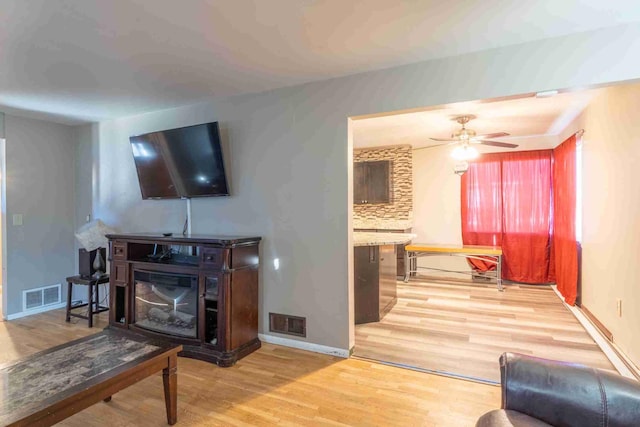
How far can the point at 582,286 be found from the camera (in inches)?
156

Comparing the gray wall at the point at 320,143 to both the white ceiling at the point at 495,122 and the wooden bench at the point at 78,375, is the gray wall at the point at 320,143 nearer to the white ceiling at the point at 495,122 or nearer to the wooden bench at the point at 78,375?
the white ceiling at the point at 495,122

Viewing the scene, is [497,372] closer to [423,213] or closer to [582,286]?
[582,286]

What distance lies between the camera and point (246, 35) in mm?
2090

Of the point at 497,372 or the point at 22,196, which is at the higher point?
the point at 22,196

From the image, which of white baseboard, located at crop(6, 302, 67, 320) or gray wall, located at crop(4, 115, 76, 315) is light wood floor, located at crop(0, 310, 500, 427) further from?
gray wall, located at crop(4, 115, 76, 315)

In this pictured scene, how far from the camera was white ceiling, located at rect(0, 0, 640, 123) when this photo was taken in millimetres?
1794

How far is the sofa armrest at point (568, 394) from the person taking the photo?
1.11 meters

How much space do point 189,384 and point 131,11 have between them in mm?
2392

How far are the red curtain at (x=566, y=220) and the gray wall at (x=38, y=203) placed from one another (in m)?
6.41

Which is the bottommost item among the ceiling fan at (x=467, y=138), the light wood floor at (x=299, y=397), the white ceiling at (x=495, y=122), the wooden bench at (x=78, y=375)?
the light wood floor at (x=299, y=397)

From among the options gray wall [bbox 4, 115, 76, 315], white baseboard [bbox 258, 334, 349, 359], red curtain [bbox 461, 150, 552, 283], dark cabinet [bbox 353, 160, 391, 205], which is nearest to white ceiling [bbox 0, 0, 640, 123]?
gray wall [bbox 4, 115, 76, 315]

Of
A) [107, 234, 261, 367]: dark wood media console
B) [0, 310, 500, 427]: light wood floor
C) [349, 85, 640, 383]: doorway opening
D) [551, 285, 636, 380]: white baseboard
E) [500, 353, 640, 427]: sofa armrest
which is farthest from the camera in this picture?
[349, 85, 640, 383]: doorway opening

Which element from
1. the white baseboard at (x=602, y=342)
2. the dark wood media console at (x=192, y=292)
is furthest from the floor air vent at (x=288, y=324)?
the white baseboard at (x=602, y=342)

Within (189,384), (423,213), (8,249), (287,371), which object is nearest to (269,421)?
(287,371)
